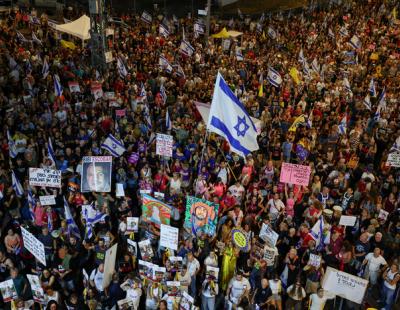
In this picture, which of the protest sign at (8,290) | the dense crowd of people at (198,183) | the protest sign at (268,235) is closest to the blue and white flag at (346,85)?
the dense crowd of people at (198,183)

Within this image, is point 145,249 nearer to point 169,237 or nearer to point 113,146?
point 169,237

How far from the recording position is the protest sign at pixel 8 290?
340 inches

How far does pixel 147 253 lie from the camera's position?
9.50 metres

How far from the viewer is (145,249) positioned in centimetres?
950

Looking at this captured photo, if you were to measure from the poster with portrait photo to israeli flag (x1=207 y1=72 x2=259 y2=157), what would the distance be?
3286 millimetres

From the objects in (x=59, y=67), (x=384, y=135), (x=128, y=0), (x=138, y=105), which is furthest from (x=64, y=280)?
(x=128, y=0)

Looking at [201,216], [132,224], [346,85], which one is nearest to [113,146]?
[132,224]

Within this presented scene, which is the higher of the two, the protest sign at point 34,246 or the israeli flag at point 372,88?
the israeli flag at point 372,88

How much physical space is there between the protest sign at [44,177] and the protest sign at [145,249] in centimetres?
292

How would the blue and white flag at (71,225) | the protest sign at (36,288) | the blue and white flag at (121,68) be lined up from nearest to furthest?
the protest sign at (36,288) < the blue and white flag at (71,225) < the blue and white flag at (121,68)

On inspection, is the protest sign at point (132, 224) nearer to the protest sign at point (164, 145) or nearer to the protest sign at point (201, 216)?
the protest sign at point (201, 216)

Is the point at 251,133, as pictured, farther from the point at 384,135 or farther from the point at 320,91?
the point at 320,91

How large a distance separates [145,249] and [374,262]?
4.72m

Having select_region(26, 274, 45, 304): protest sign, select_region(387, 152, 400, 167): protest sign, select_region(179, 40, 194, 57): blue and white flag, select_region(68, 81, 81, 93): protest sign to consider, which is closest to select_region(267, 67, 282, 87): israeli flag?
select_region(179, 40, 194, 57): blue and white flag
